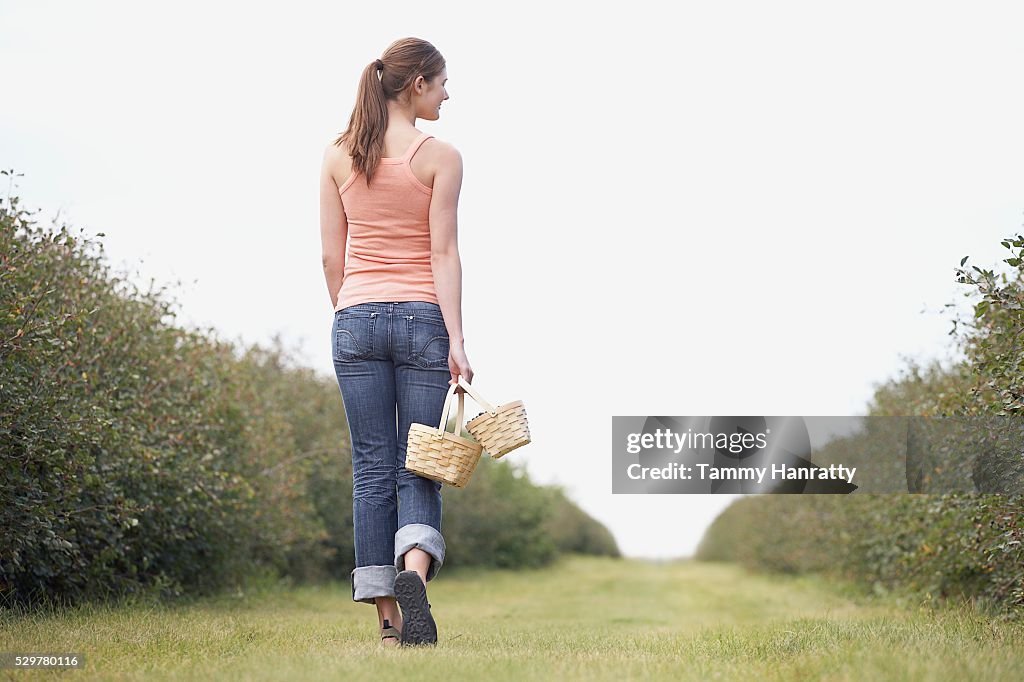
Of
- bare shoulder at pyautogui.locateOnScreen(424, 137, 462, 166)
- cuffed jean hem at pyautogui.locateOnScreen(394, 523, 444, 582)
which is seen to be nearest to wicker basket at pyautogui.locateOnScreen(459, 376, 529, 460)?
cuffed jean hem at pyautogui.locateOnScreen(394, 523, 444, 582)

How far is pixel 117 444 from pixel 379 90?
3.74m

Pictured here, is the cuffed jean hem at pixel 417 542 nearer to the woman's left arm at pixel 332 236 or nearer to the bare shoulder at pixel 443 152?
the woman's left arm at pixel 332 236

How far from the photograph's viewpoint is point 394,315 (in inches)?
175

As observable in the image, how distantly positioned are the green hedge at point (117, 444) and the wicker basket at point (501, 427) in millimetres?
2755

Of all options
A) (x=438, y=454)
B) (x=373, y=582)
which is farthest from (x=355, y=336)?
(x=373, y=582)

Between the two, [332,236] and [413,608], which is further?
[332,236]

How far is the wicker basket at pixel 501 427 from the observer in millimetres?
4344

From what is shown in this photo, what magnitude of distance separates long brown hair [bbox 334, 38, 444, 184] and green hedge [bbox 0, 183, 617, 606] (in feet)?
7.75

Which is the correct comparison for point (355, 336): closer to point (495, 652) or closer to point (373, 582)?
point (373, 582)

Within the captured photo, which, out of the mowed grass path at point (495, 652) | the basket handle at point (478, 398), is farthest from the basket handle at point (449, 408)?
the mowed grass path at point (495, 652)

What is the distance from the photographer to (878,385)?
13.1 metres

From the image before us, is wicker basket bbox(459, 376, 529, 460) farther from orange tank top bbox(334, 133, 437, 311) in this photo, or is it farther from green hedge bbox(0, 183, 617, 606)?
green hedge bbox(0, 183, 617, 606)

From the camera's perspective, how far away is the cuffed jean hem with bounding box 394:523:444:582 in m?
4.39

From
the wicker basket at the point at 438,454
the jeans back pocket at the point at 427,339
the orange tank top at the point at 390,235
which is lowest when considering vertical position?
the wicker basket at the point at 438,454
